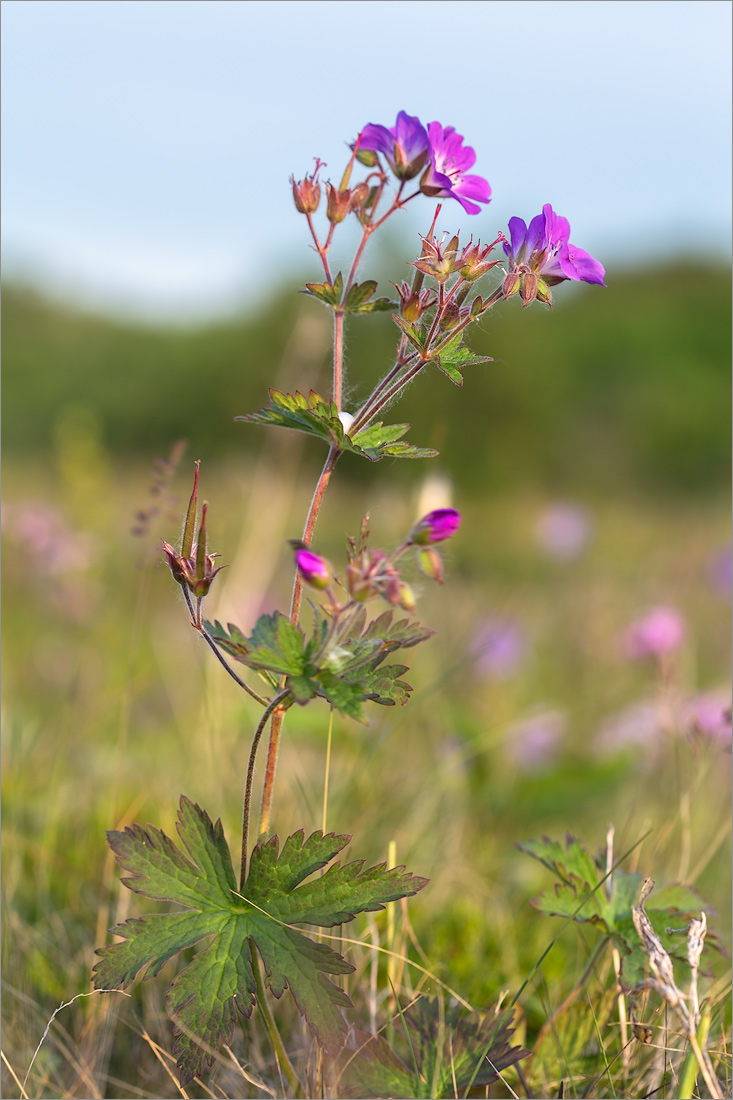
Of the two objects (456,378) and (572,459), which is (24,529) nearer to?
(456,378)

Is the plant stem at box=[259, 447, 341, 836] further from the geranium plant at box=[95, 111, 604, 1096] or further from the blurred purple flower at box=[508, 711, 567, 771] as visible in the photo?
the blurred purple flower at box=[508, 711, 567, 771]

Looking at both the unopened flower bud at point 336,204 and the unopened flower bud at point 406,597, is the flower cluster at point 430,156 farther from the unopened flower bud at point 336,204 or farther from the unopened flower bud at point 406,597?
the unopened flower bud at point 406,597

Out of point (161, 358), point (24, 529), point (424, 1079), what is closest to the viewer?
point (424, 1079)

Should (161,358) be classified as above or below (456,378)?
above

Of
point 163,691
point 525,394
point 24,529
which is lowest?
point 163,691

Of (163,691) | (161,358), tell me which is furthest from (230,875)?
(161,358)

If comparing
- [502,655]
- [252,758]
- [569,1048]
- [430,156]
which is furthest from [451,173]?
[502,655]

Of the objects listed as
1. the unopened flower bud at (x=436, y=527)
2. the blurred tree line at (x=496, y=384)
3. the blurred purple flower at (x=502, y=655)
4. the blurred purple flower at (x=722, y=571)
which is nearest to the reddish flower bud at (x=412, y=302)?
the unopened flower bud at (x=436, y=527)

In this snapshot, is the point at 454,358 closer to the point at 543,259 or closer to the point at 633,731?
the point at 543,259
